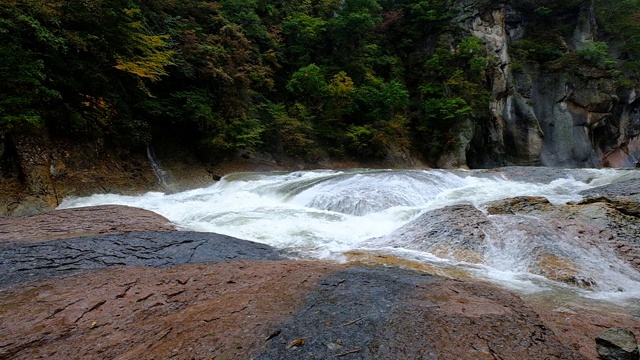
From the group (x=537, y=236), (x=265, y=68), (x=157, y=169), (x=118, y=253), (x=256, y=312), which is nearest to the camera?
(x=256, y=312)

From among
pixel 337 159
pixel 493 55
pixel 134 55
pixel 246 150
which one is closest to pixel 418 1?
pixel 493 55

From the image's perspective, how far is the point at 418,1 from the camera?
2362cm

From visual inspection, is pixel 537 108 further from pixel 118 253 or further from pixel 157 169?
pixel 118 253

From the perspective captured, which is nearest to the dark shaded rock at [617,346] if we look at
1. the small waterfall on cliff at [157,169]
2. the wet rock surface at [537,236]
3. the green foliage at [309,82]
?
the wet rock surface at [537,236]

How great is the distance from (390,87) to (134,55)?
13298mm

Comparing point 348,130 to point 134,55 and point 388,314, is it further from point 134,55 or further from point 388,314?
point 388,314

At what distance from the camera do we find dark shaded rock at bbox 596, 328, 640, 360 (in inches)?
82.0

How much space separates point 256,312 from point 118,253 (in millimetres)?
2834

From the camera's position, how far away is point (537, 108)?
2312cm

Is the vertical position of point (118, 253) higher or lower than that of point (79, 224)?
lower

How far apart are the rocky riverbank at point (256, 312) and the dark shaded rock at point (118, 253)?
0.03m

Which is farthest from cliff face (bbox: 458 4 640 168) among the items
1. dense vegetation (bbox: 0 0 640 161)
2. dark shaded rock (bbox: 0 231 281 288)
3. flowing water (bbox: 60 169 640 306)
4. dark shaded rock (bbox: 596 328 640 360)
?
dark shaded rock (bbox: 596 328 640 360)

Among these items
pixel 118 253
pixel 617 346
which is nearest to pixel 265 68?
pixel 118 253

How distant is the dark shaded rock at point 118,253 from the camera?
148 inches
